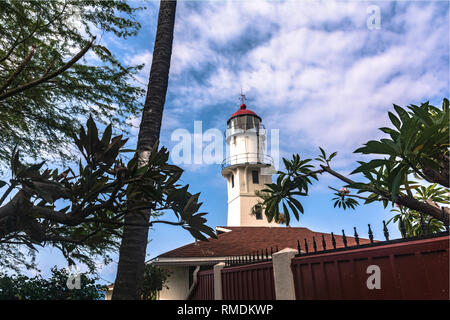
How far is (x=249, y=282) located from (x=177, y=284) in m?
8.00

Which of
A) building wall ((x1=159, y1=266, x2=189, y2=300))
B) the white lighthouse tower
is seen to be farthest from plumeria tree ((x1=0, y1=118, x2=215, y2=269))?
the white lighthouse tower

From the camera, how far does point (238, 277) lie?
27.7 ft

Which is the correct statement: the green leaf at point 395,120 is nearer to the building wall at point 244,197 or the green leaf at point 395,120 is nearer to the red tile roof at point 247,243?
the red tile roof at point 247,243

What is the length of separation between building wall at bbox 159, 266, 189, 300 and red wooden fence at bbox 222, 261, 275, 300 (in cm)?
568

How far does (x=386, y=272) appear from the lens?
4.14 m

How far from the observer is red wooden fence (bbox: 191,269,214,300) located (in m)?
10.5

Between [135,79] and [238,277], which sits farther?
[238,277]

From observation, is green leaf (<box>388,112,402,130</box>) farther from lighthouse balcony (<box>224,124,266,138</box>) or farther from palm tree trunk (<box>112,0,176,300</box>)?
lighthouse balcony (<box>224,124,266,138</box>)

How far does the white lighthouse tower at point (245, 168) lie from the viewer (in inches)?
1166

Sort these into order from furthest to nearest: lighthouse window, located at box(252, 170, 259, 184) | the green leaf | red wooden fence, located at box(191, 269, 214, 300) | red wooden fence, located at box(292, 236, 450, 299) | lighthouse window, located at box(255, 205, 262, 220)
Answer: lighthouse window, located at box(252, 170, 259, 184)
lighthouse window, located at box(255, 205, 262, 220)
red wooden fence, located at box(191, 269, 214, 300)
the green leaf
red wooden fence, located at box(292, 236, 450, 299)

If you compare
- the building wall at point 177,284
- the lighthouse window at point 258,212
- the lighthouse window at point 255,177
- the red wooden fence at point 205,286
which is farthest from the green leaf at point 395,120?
the lighthouse window at point 255,177
